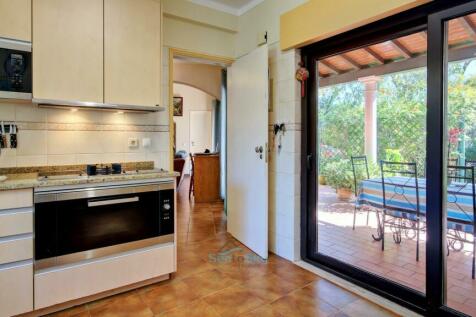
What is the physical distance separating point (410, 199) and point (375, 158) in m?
0.40

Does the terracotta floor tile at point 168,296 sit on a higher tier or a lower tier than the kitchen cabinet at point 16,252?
lower

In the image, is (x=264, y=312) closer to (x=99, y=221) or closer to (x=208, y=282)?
(x=208, y=282)

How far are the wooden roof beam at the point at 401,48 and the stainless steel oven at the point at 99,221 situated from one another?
77.6 inches

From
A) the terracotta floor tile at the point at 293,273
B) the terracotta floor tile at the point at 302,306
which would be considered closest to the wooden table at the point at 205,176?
the terracotta floor tile at the point at 293,273

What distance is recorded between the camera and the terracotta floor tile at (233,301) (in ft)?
6.39

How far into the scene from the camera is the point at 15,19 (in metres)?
1.86

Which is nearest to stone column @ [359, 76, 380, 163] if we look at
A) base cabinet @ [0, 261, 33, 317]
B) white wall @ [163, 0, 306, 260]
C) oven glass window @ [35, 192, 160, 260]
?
white wall @ [163, 0, 306, 260]

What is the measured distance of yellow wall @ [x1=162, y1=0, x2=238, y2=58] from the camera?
287 centimetres

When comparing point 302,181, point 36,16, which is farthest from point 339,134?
point 36,16

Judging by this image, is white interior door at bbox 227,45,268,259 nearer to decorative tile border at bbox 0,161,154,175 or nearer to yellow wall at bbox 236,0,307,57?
yellow wall at bbox 236,0,307,57

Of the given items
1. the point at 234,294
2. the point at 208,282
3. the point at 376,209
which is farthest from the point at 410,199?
the point at 208,282

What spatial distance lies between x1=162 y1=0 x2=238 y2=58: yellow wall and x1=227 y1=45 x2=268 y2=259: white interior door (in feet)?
0.97

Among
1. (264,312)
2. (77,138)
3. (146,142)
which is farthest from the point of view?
(146,142)

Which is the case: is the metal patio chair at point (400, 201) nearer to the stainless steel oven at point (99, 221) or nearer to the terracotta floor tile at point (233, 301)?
the terracotta floor tile at point (233, 301)
